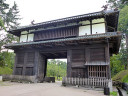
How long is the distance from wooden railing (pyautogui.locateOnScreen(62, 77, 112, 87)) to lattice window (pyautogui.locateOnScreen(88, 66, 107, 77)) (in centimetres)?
67

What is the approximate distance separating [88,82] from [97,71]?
63.0 inches

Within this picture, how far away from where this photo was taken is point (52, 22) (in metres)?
15.9

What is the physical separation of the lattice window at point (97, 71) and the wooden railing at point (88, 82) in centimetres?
67

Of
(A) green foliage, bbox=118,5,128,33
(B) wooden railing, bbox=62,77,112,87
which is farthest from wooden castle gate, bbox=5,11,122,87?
(A) green foliage, bbox=118,5,128,33

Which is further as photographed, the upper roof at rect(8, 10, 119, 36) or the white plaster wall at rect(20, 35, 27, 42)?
the white plaster wall at rect(20, 35, 27, 42)

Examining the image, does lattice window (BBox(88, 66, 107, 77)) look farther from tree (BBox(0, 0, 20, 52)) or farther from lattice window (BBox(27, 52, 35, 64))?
tree (BBox(0, 0, 20, 52))

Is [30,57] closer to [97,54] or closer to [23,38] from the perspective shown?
[23,38]

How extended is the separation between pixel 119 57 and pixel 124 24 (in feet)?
23.2

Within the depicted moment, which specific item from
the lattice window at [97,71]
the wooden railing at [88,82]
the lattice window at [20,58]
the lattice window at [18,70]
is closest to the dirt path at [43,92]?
the wooden railing at [88,82]

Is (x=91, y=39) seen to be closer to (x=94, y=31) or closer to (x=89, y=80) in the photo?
(x=94, y=31)

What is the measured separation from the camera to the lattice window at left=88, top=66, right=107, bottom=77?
1162 centimetres

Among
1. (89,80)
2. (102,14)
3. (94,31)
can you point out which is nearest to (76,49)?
(94,31)

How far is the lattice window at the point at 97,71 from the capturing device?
1162 cm

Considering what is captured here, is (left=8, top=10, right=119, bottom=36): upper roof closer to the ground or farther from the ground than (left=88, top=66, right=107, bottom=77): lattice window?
farther from the ground
